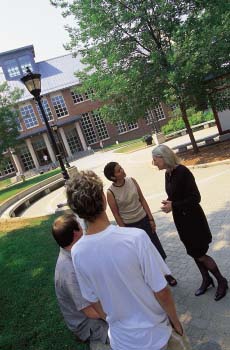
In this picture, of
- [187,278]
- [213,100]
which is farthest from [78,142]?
[187,278]

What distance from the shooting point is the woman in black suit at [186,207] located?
421cm

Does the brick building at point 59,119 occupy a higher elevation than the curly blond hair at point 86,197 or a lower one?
higher

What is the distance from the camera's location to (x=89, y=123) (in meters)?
48.2

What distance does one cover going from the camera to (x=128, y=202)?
486cm

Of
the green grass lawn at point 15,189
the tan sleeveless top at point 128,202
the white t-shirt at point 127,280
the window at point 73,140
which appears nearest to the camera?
the white t-shirt at point 127,280

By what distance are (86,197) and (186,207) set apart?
2427 mm

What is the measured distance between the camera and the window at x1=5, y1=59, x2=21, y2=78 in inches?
1895

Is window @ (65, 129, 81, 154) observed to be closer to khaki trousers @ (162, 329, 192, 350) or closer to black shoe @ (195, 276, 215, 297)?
black shoe @ (195, 276, 215, 297)

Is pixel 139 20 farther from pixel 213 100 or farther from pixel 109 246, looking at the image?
pixel 109 246

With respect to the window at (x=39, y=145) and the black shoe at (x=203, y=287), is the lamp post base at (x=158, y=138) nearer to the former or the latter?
the window at (x=39, y=145)

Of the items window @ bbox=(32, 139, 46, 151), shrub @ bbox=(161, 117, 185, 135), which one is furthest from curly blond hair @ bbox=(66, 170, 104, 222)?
window @ bbox=(32, 139, 46, 151)

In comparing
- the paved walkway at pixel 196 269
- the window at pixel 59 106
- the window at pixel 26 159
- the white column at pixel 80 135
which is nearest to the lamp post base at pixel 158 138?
the paved walkway at pixel 196 269

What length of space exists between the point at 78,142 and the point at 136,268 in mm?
46518

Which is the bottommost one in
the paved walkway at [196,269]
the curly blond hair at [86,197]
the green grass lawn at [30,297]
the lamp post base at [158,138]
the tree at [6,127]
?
the paved walkway at [196,269]
